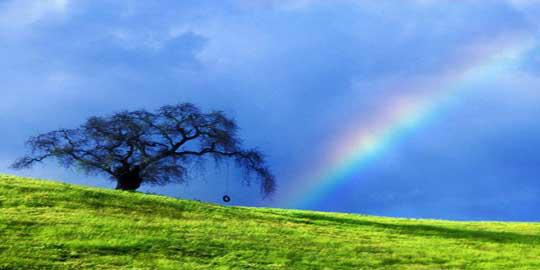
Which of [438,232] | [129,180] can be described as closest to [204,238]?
[438,232]

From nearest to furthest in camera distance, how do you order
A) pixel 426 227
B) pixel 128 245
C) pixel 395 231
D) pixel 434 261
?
1. pixel 128 245
2. pixel 434 261
3. pixel 395 231
4. pixel 426 227

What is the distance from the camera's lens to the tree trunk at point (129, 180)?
4603 cm

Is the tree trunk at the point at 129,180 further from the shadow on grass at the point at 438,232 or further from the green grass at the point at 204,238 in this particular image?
the shadow on grass at the point at 438,232

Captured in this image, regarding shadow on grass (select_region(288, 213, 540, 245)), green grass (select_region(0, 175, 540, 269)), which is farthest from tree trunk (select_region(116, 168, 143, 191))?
shadow on grass (select_region(288, 213, 540, 245))

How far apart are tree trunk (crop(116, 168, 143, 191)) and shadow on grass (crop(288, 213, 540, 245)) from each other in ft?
48.6

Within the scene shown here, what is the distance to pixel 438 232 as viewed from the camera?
3222cm

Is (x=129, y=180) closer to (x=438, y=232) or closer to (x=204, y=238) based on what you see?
(x=438, y=232)

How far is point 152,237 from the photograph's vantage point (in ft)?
74.1

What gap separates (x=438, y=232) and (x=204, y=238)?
530 inches

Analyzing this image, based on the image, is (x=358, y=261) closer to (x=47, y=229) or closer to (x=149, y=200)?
(x=47, y=229)

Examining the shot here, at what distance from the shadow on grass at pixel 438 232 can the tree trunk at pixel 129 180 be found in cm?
1483

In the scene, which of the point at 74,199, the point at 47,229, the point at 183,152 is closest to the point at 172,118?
the point at 183,152

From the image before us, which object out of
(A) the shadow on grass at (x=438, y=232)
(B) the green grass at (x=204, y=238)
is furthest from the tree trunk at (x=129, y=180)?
(A) the shadow on grass at (x=438, y=232)

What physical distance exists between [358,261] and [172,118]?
2748cm
